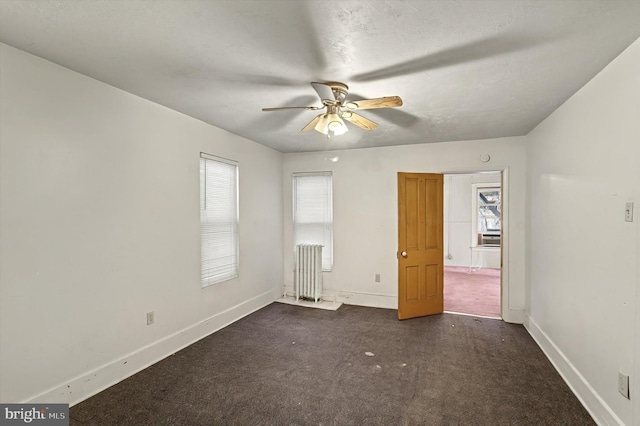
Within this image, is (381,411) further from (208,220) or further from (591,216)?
(208,220)

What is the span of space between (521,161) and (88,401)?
523cm

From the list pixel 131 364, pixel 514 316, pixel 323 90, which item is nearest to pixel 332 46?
pixel 323 90

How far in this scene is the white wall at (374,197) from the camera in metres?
4.17

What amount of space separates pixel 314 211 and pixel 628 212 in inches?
151

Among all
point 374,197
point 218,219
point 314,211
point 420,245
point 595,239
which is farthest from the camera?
point 314,211

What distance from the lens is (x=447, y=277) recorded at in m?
6.72

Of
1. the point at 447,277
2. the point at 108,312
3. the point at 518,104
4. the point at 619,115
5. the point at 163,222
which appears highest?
the point at 518,104

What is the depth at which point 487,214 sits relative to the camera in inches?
296

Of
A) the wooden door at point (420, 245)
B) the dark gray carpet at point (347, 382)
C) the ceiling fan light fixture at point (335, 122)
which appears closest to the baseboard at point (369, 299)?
the wooden door at point (420, 245)

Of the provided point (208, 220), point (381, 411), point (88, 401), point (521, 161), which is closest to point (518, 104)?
point (521, 161)

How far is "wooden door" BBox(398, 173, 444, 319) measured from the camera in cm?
415

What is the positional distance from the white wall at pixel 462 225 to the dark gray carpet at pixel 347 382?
392cm

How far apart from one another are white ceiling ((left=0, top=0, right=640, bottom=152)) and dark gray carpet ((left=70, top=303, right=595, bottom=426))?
Result: 8.07ft

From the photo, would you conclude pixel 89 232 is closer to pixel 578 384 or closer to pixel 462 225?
pixel 578 384
